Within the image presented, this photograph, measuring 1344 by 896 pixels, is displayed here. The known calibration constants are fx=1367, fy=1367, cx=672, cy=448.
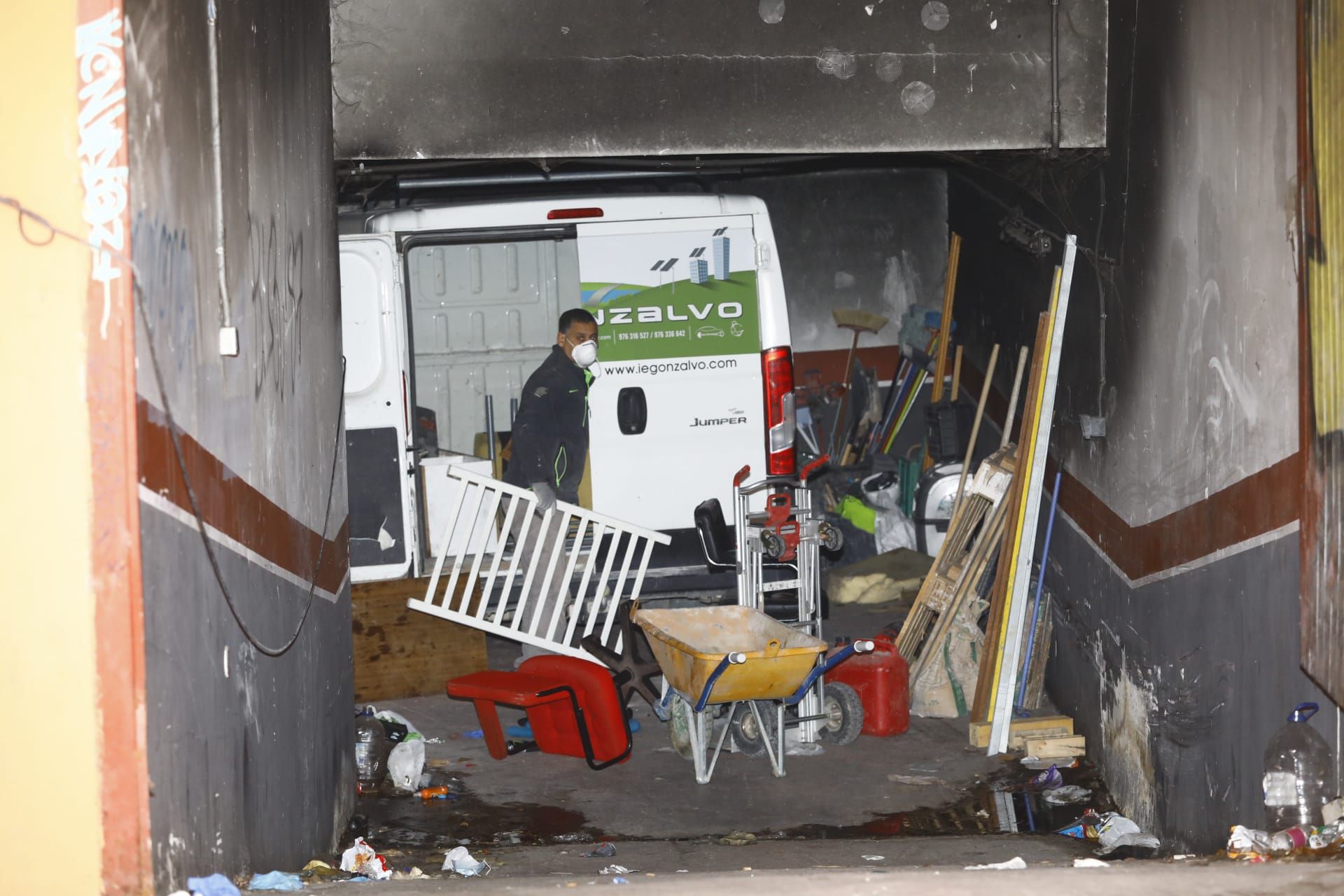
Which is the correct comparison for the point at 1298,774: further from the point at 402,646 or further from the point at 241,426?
the point at 402,646

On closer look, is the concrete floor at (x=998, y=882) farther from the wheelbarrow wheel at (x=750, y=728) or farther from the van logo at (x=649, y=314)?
the van logo at (x=649, y=314)

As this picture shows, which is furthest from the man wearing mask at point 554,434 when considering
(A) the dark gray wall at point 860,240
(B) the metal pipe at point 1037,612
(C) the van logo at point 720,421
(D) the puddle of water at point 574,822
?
(A) the dark gray wall at point 860,240

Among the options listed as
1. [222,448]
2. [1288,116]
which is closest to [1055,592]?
[1288,116]

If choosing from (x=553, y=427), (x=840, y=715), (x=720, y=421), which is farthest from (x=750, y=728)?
(x=553, y=427)

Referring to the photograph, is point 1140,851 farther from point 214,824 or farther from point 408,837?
point 214,824

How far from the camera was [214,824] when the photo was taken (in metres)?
3.35

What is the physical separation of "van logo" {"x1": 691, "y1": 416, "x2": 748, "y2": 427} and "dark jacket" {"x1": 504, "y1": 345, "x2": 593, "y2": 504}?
2.01 feet

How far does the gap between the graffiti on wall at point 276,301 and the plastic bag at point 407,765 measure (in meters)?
2.28

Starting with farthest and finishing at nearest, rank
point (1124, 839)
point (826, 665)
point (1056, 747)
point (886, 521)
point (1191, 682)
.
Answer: point (886, 521) < point (1056, 747) < point (826, 665) < point (1124, 839) < point (1191, 682)

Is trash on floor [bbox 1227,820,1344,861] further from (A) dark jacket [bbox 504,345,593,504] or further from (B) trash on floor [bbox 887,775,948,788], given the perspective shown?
(A) dark jacket [bbox 504,345,593,504]

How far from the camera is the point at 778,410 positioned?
24.3ft

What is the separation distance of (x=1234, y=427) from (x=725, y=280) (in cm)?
344

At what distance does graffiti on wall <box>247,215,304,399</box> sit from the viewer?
13.2ft

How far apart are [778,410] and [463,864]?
3.38 m
